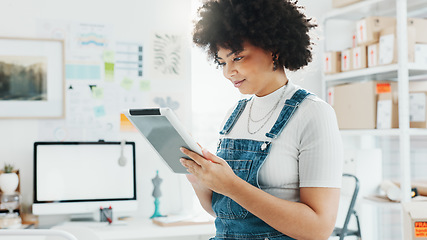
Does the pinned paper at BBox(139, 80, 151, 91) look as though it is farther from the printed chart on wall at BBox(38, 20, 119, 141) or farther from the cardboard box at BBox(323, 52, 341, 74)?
the cardboard box at BBox(323, 52, 341, 74)

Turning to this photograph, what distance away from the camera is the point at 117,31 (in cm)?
289

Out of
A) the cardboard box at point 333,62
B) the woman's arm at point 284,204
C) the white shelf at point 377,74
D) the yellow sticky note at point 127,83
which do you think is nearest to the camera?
the woman's arm at point 284,204

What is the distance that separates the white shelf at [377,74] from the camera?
105 inches

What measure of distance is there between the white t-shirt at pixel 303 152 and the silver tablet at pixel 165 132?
0.60 feet

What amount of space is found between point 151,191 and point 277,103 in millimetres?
1870

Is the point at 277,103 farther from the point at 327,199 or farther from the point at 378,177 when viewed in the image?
the point at 378,177

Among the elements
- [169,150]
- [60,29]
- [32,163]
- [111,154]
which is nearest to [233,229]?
[169,150]

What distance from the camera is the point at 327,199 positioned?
39.8 inches

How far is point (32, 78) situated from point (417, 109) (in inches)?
87.2

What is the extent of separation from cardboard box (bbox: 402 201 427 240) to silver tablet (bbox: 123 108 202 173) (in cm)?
84

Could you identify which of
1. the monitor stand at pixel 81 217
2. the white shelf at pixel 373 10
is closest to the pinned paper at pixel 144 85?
the monitor stand at pixel 81 217

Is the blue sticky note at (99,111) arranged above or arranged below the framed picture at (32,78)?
below

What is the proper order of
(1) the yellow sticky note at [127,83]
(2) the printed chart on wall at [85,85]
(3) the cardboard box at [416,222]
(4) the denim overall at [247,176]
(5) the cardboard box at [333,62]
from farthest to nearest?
(5) the cardboard box at [333,62], (1) the yellow sticky note at [127,83], (2) the printed chart on wall at [85,85], (3) the cardboard box at [416,222], (4) the denim overall at [247,176]

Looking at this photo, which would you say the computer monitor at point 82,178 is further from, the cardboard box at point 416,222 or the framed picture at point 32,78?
the cardboard box at point 416,222
